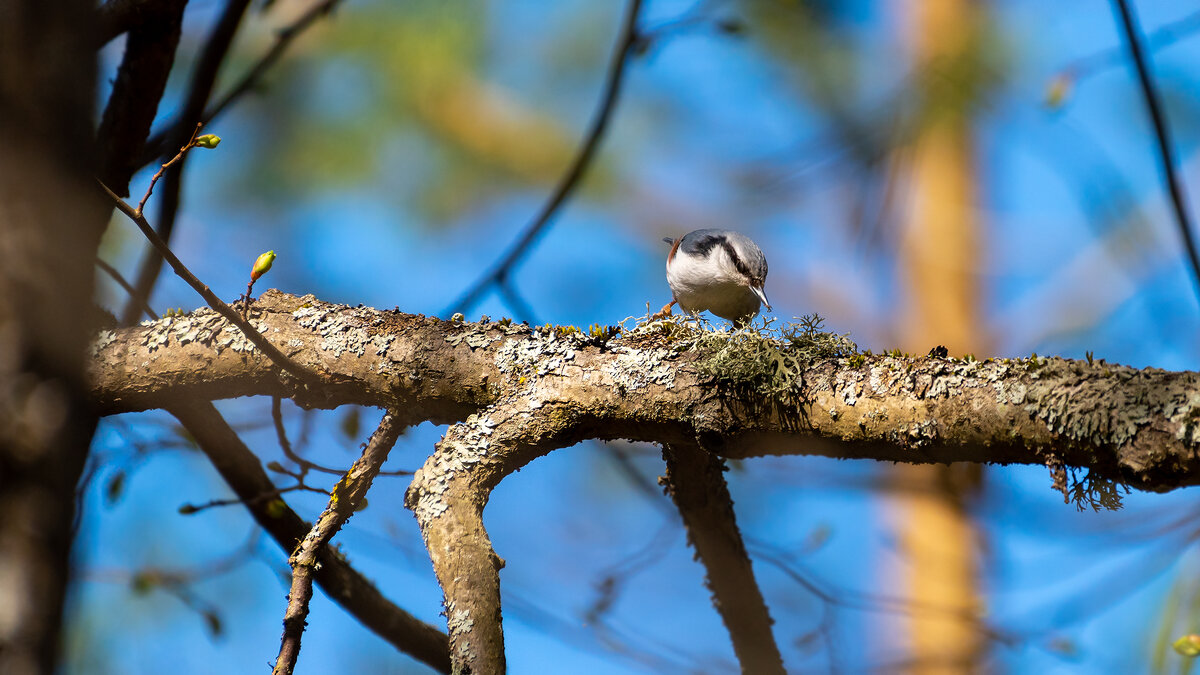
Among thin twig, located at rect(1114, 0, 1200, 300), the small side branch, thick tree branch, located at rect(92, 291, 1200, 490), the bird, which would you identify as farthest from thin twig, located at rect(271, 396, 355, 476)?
thin twig, located at rect(1114, 0, 1200, 300)

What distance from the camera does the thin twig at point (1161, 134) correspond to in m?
1.48

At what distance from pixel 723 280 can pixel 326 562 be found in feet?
4.03

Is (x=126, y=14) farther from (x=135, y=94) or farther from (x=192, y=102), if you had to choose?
(x=192, y=102)

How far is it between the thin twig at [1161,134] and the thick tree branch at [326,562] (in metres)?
1.50

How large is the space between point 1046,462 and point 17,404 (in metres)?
1.07

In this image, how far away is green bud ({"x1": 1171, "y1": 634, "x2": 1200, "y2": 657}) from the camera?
1576 millimetres

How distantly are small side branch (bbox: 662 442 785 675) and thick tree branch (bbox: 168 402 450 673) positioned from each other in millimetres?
538

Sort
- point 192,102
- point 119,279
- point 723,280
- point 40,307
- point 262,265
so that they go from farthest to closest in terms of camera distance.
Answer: point 723,280
point 192,102
point 119,279
point 262,265
point 40,307

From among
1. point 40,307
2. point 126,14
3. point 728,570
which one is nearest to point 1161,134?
point 728,570

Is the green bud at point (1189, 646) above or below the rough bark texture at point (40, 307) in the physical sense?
above

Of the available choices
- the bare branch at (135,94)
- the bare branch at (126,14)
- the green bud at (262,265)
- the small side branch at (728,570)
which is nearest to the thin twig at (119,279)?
the green bud at (262,265)

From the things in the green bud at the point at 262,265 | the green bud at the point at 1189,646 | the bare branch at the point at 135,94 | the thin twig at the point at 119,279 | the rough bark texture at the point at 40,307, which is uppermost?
the bare branch at the point at 135,94

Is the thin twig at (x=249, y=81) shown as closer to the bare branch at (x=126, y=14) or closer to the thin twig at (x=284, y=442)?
the bare branch at (x=126, y=14)

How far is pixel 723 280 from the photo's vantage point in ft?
7.79
